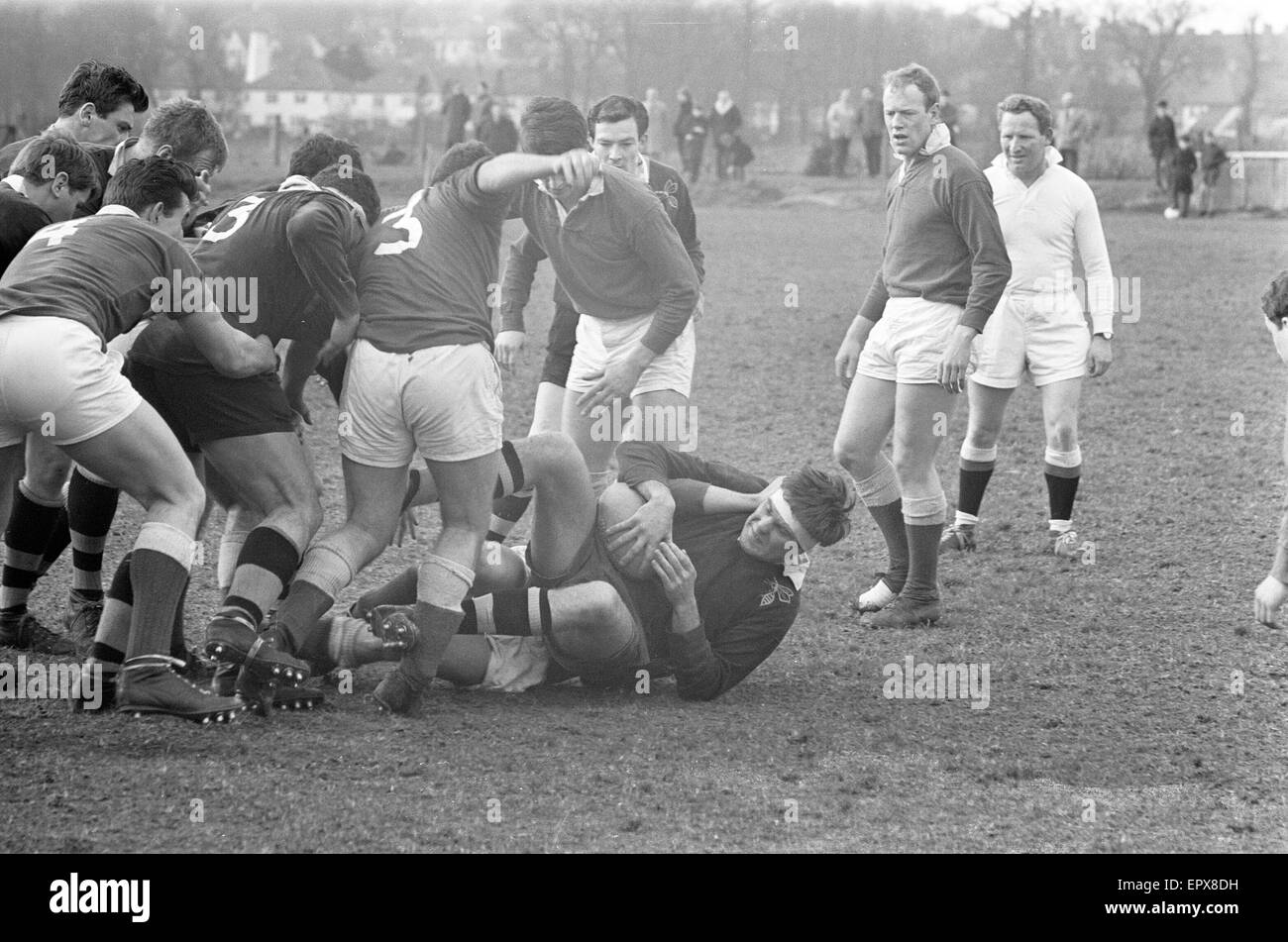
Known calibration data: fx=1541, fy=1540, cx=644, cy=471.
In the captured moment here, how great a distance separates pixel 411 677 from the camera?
484 centimetres

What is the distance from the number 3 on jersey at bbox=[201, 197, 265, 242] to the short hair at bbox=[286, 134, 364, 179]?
0.33m

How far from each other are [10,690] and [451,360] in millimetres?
1846

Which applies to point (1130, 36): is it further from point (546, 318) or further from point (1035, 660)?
point (1035, 660)

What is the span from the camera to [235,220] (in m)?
4.99

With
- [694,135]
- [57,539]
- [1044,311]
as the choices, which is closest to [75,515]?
[57,539]

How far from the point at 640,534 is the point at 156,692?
5.13ft

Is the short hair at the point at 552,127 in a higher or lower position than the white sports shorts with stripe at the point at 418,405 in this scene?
higher

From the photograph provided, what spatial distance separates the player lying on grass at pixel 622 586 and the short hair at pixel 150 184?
1321mm

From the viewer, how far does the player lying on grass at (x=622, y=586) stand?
16.4ft

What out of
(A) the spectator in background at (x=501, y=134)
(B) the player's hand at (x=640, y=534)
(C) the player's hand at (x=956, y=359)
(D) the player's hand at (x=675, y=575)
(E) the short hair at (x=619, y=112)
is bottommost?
(D) the player's hand at (x=675, y=575)

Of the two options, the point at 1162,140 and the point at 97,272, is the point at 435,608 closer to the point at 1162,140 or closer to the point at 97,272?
the point at 97,272

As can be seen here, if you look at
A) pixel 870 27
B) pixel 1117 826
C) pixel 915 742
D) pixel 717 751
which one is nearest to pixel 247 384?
→ pixel 717 751

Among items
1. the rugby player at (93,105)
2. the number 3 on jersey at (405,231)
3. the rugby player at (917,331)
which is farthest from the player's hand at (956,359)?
the rugby player at (93,105)

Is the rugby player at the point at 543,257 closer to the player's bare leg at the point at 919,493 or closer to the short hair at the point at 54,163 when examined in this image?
the player's bare leg at the point at 919,493
